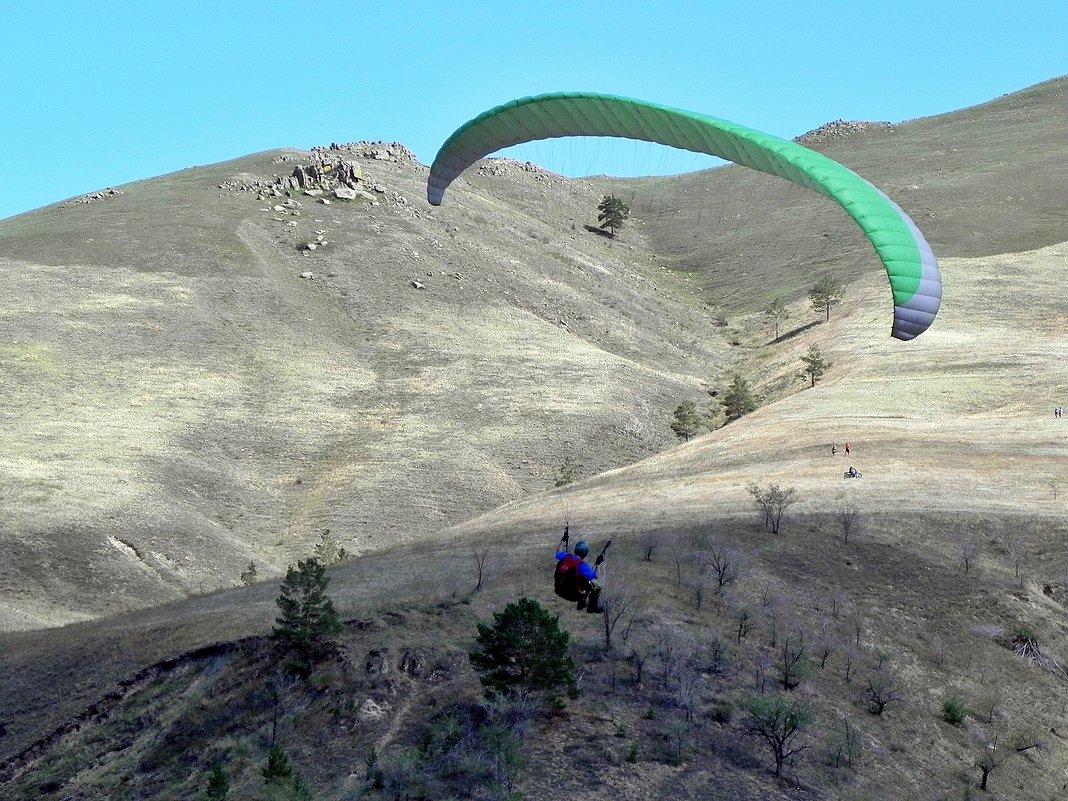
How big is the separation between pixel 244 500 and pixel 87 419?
31.4 feet

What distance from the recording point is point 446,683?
67.6 ft

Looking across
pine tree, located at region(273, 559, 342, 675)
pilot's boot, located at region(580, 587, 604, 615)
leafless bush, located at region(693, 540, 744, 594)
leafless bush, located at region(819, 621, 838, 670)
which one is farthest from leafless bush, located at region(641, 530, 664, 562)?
pilot's boot, located at region(580, 587, 604, 615)

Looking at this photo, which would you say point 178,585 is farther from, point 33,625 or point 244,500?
point 244,500

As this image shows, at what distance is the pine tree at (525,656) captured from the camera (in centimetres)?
1959

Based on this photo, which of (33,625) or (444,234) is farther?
(444,234)

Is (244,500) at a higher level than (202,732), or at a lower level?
higher

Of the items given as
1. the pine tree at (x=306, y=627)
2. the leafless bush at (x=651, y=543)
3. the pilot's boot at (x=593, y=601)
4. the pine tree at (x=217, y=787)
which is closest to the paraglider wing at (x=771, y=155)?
the pilot's boot at (x=593, y=601)

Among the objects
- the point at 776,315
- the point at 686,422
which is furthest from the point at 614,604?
the point at 776,315

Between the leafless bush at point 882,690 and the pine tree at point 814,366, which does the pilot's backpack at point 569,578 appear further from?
the pine tree at point 814,366

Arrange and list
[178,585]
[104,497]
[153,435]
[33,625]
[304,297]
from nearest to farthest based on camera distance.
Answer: [33,625] → [178,585] → [104,497] → [153,435] → [304,297]

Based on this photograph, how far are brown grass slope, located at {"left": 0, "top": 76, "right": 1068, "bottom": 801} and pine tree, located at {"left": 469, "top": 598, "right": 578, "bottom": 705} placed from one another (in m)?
0.55

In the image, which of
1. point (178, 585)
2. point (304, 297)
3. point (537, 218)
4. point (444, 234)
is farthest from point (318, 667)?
point (537, 218)

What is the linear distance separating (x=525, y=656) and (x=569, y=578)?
234 centimetres

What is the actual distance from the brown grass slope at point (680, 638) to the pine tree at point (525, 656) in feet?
1.82
